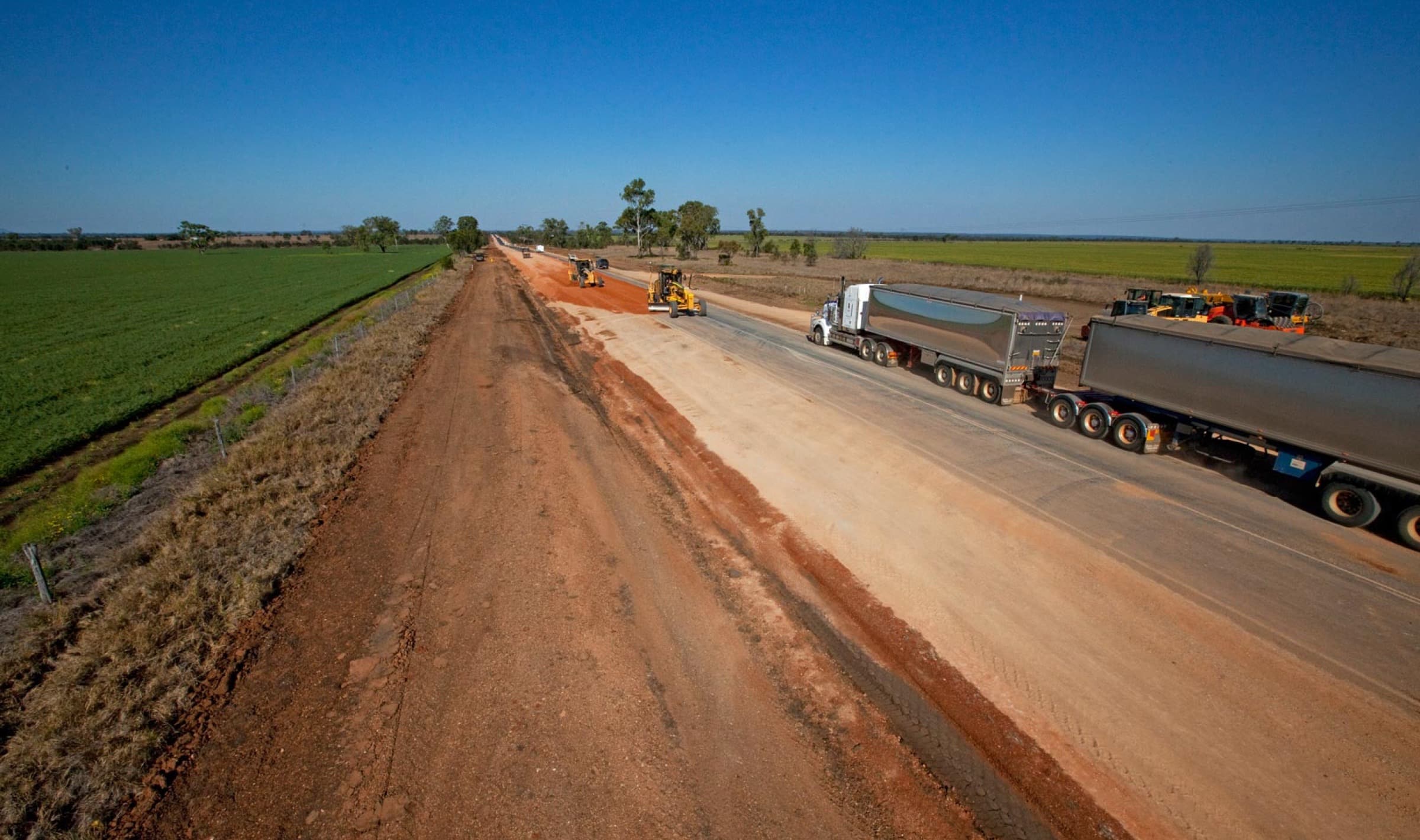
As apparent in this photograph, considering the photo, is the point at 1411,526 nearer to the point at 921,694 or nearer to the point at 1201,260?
the point at 921,694

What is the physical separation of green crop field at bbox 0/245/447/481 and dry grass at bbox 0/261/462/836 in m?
7.34

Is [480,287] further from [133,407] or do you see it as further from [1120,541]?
[1120,541]

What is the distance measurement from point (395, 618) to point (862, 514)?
7551 millimetres

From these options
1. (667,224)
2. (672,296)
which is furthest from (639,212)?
(672,296)

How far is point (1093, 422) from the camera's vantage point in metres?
14.8

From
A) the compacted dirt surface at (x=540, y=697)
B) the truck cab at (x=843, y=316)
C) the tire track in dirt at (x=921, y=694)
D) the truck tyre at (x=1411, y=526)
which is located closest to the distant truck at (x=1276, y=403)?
the truck tyre at (x=1411, y=526)

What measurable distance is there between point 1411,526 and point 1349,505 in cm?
90

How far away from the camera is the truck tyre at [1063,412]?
15398 millimetres

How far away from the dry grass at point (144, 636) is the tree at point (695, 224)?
295ft

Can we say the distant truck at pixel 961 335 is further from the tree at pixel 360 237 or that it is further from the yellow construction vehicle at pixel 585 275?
the tree at pixel 360 237

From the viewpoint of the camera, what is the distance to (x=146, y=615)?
7453mm

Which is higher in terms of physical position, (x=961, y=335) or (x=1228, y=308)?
(x=1228, y=308)

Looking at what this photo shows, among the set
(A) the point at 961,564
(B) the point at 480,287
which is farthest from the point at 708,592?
(B) the point at 480,287

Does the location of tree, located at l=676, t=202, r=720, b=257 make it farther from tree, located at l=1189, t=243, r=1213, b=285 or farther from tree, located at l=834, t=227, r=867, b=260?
tree, located at l=1189, t=243, r=1213, b=285
